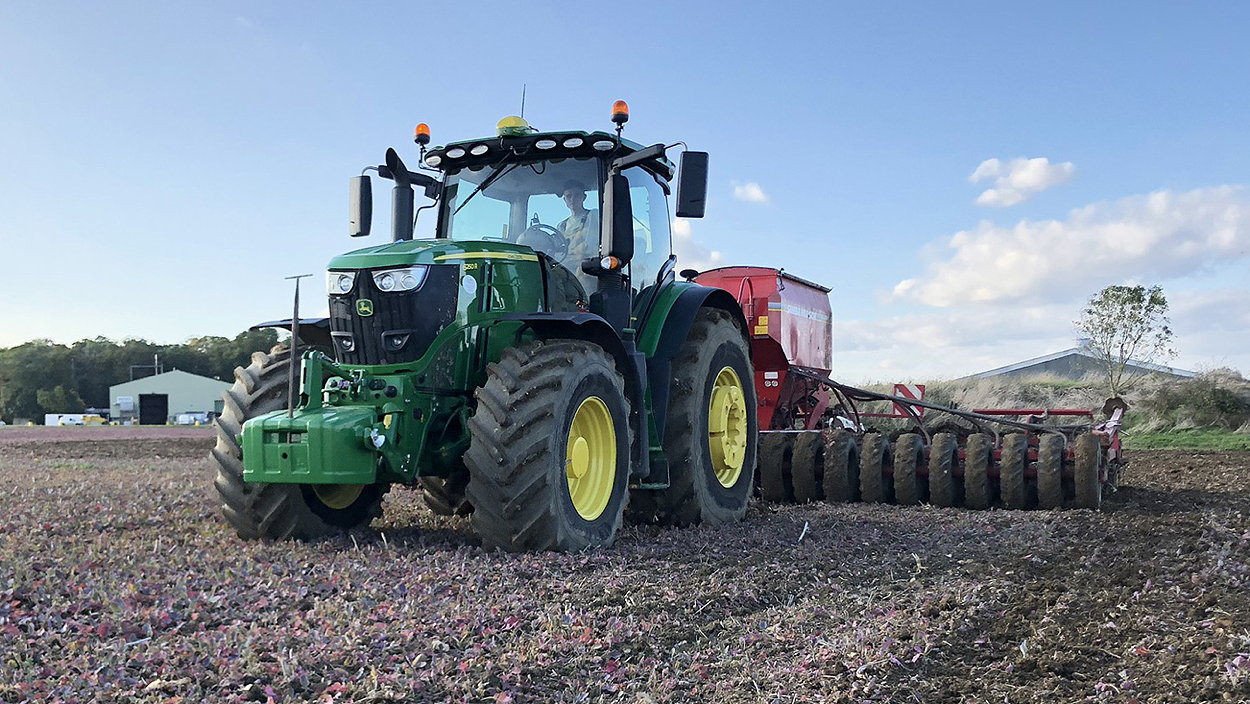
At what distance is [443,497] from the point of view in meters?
7.06

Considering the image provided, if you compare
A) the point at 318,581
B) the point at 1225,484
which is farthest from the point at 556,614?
the point at 1225,484

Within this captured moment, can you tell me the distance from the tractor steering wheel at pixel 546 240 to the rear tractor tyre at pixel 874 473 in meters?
3.93

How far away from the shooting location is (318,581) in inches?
181

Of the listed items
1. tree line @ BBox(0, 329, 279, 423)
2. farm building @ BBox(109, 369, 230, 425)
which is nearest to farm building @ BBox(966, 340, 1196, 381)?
tree line @ BBox(0, 329, 279, 423)

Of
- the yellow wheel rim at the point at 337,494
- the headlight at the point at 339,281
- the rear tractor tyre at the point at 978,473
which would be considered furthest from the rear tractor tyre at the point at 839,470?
the headlight at the point at 339,281

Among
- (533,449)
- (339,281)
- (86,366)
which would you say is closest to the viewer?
(533,449)

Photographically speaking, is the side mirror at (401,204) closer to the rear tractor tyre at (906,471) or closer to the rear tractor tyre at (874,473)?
the rear tractor tyre at (874,473)

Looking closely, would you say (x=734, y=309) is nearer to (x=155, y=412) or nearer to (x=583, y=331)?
(x=583, y=331)

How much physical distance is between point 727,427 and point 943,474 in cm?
237

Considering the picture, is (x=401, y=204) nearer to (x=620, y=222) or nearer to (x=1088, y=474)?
(x=620, y=222)

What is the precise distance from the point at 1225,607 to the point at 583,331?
3.50 m

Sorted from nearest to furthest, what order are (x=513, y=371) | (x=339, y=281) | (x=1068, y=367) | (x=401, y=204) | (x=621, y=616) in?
(x=621, y=616) → (x=513, y=371) → (x=339, y=281) → (x=401, y=204) → (x=1068, y=367)

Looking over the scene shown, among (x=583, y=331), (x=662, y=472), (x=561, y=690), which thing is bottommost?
(x=561, y=690)

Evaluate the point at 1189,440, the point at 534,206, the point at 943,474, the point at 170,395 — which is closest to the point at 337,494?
the point at 534,206
